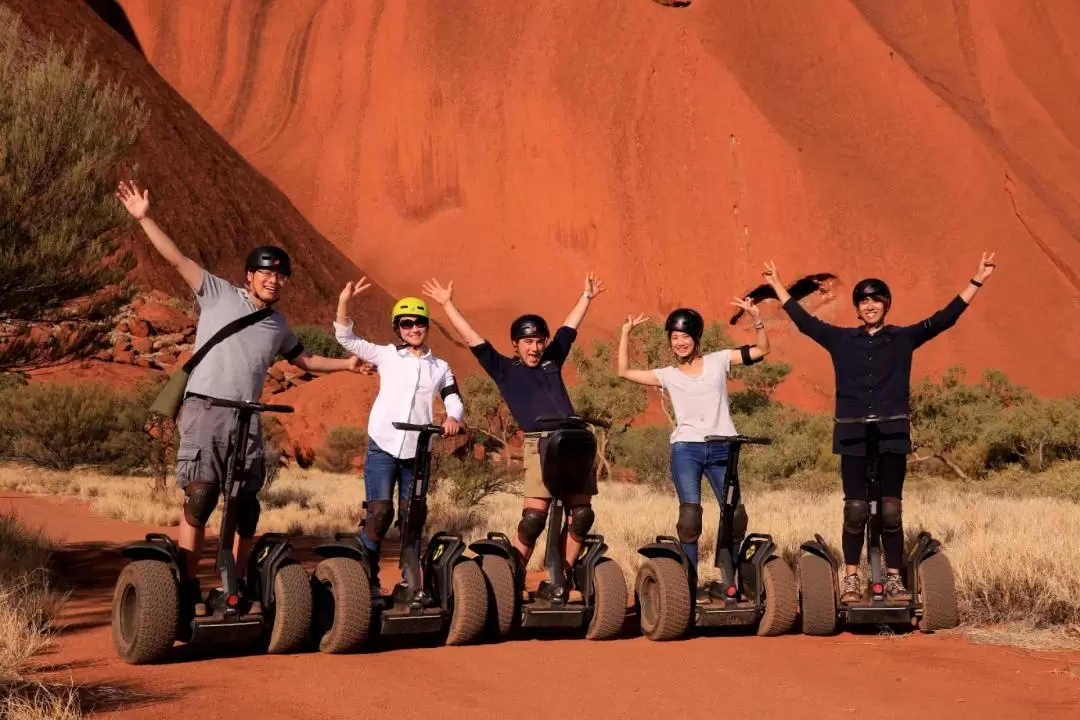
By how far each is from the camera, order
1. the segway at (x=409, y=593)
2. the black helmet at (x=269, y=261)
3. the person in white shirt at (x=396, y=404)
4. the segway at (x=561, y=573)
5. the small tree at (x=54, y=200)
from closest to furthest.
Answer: the segway at (x=409, y=593), the black helmet at (x=269, y=261), the segway at (x=561, y=573), the person in white shirt at (x=396, y=404), the small tree at (x=54, y=200)

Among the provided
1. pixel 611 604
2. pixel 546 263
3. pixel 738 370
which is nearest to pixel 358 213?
pixel 546 263

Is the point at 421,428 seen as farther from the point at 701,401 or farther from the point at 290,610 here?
the point at 701,401

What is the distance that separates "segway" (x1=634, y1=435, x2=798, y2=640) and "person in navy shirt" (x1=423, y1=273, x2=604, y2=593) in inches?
20.3

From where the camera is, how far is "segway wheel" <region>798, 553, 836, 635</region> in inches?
285

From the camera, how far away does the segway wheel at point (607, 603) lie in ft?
23.1

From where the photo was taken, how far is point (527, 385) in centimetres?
746

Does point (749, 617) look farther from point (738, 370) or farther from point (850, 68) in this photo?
point (850, 68)

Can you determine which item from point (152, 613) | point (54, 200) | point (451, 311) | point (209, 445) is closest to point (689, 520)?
point (451, 311)

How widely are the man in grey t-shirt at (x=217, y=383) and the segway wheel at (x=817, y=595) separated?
3498mm

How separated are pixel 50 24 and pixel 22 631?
4268cm

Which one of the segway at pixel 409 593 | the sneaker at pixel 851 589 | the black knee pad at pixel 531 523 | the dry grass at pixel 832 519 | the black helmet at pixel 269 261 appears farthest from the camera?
the dry grass at pixel 832 519

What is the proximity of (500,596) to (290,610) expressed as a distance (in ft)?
4.58

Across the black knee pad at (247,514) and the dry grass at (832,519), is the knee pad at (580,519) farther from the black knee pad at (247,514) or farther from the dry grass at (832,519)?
the dry grass at (832,519)

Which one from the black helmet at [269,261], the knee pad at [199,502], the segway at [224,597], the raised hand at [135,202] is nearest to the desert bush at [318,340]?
the black helmet at [269,261]
